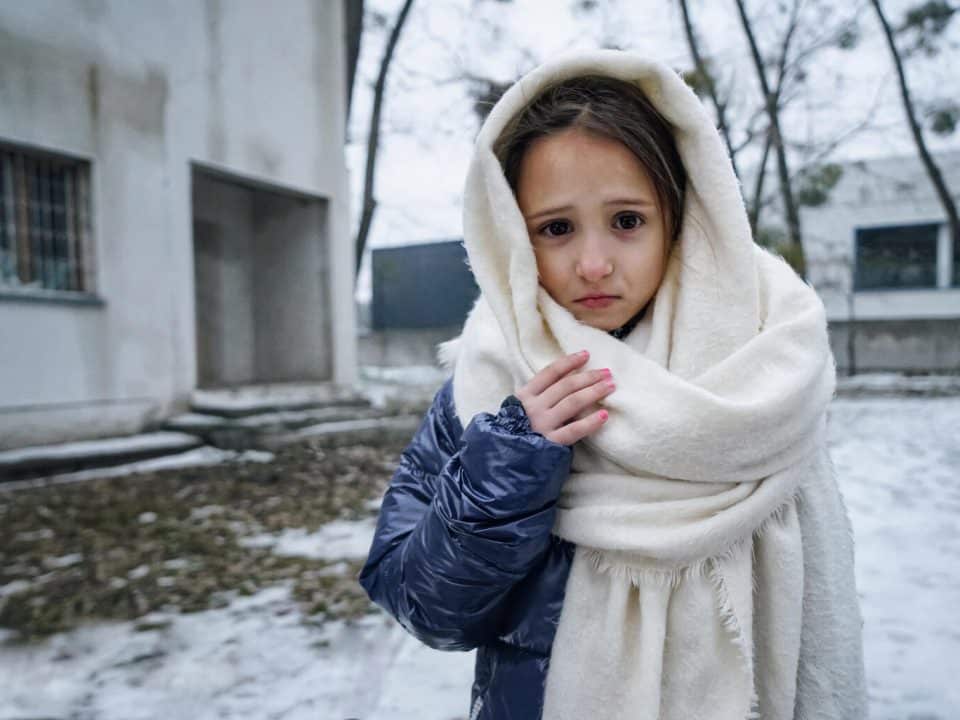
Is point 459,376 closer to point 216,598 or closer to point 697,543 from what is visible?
point 697,543

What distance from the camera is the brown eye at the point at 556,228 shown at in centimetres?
92

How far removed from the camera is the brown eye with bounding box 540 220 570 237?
36.4 inches

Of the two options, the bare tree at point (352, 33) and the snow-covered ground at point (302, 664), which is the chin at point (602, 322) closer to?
the snow-covered ground at point (302, 664)

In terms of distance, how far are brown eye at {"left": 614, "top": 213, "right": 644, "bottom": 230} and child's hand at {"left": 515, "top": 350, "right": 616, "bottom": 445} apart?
193 mm

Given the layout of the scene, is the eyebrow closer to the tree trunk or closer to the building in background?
the tree trunk

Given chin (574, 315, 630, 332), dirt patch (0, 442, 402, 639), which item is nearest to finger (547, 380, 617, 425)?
chin (574, 315, 630, 332)

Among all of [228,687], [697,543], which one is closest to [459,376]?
[697,543]

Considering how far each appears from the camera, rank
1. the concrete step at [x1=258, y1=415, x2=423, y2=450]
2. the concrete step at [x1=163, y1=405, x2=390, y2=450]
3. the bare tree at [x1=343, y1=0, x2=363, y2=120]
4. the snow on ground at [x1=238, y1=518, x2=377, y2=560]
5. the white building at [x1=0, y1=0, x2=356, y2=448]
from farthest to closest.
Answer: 1. the bare tree at [x1=343, y1=0, x2=363, y2=120]
2. the concrete step at [x1=258, y1=415, x2=423, y2=450]
3. the concrete step at [x1=163, y1=405, x2=390, y2=450]
4. the white building at [x1=0, y1=0, x2=356, y2=448]
5. the snow on ground at [x1=238, y1=518, x2=377, y2=560]

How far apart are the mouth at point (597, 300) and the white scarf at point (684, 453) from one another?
3 centimetres

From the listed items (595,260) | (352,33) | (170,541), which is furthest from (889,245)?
(595,260)

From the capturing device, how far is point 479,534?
0.80 meters

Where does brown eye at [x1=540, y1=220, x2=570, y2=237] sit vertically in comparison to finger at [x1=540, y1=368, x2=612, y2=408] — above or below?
above

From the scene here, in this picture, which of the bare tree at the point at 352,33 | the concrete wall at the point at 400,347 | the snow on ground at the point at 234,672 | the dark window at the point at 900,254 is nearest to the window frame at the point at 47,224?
the snow on ground at the point at 234,672

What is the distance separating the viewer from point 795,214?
40.5 feet
